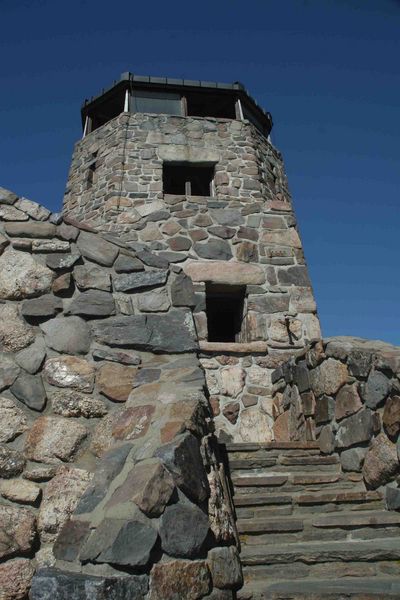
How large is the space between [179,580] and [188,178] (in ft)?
24.8

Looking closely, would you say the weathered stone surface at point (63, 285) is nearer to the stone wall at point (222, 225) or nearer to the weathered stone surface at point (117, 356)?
the weathered stone surface at point (117, 356)

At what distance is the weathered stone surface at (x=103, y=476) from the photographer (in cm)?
182

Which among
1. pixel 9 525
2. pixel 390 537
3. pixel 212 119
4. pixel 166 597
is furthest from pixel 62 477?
pixel 212 119

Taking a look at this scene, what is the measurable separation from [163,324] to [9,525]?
1492 millimetres

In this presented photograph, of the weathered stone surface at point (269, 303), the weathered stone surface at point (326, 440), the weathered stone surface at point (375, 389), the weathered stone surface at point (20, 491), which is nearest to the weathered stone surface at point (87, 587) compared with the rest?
the weathered stone surface at point (20, 491)

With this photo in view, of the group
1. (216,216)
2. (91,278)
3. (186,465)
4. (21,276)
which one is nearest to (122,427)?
(186,465)

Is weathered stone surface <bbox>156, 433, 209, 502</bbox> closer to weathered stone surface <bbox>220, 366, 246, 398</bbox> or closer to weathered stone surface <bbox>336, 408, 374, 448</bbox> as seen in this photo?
weathered stone surface <bbox>336, 408, 374, 448</bbox>

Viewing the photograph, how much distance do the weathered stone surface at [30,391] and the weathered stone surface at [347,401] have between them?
7.80 feet

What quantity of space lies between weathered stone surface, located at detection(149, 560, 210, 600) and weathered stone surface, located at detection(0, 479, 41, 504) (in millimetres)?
766

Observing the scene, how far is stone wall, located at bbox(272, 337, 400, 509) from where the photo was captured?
3.05m

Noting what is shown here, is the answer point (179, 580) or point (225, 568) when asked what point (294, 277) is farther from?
point (179, 580)

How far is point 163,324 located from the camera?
298 centimetres

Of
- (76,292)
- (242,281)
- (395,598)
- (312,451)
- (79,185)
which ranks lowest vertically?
(395,598)

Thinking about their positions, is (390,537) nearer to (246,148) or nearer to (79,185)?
(246,148)
